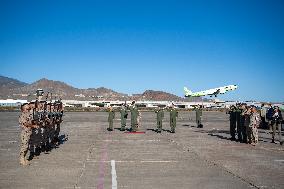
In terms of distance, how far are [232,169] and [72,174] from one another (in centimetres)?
441

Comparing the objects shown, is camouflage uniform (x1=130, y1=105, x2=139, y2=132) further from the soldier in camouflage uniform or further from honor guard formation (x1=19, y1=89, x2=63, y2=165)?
the soldier in camouflage uniform

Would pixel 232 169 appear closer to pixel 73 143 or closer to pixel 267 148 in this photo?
pixel 267 148

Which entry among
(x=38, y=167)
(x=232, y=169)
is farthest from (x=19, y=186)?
(x=232, y=169)

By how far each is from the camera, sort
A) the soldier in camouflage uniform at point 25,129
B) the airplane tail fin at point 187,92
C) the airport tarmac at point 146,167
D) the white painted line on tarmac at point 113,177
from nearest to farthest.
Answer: the white painted line on tarmac at point 113,177 < the airport tarmac at point 146,167 < the soldier in camouflage uniform at point 25,129 < the airplane tail fin at point 187,92

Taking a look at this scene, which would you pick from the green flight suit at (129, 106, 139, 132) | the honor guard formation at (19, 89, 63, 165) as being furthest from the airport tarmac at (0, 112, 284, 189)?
the green flight suit at (129, 106, 139, 132)

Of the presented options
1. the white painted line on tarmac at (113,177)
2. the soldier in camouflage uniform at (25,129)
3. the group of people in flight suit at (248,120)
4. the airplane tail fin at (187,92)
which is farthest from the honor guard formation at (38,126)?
the airplane tail fin at (187,92)

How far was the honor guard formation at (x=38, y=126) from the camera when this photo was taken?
975cm

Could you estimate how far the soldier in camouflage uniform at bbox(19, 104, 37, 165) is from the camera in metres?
9.63

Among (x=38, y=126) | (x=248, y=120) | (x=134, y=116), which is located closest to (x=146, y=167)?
(x=38, y=126)

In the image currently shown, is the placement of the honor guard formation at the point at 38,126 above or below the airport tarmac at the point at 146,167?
above

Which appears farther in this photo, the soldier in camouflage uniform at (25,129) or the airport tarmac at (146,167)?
the soldier in camouflage uniform at (25,129)

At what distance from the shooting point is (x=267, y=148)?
14156 mm

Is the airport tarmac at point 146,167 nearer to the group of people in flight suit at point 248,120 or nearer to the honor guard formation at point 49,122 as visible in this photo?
the honor guard formation at point 49,122

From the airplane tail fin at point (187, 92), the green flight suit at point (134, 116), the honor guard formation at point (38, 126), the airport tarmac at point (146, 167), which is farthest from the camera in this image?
the airplane tail fin at point (187, 92)
